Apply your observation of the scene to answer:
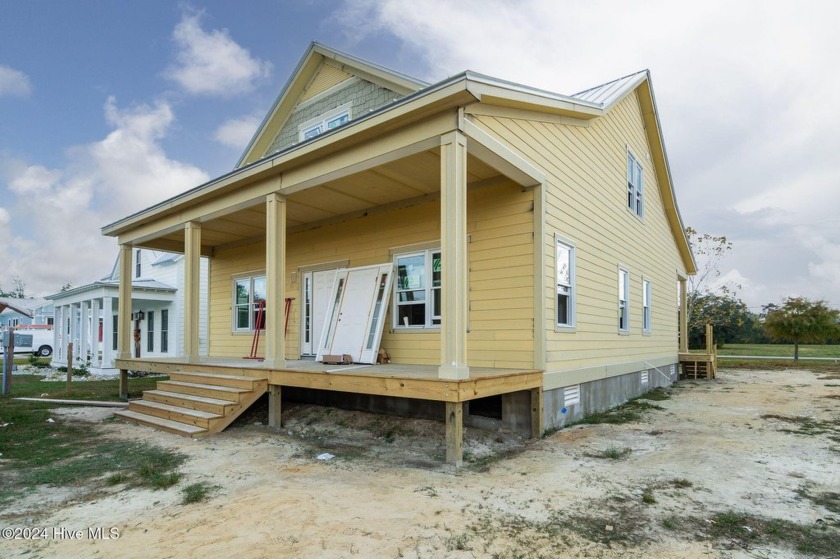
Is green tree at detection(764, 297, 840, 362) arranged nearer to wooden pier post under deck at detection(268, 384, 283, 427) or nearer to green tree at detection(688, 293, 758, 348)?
green tree at detection(688, 293, 758, 348)

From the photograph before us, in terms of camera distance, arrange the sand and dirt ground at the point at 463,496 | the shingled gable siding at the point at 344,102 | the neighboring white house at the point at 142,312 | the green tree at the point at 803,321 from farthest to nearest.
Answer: the green tree at the point at 803,321 → the neighboring white house at the point at 142,312 → the shingled gable siding at the point at 344,102 → the sand and dirt ground at the point at 463,496

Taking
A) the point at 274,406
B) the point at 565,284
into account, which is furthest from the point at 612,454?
the point at 274,406

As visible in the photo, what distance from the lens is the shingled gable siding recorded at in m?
10.2

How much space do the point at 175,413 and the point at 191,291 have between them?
8.18ft

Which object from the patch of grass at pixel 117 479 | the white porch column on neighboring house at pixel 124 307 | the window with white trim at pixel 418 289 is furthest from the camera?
the white porch column on neighboring house at pixel 124 307

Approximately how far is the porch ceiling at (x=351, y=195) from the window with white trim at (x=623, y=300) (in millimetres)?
4824

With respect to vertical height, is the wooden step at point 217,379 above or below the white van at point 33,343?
above

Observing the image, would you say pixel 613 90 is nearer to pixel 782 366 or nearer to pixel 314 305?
pixel 314 305

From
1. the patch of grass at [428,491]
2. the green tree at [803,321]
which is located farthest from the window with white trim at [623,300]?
the green tree at [803,321]

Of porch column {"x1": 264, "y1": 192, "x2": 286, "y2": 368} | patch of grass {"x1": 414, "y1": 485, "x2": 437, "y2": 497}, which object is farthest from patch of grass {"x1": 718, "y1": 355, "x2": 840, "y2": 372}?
patch of grass {"x1": 414, "y1": 485, "x2": 437, "y2": 497}

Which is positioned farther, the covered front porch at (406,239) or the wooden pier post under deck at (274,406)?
the wooden pier post under deck at (274,406)

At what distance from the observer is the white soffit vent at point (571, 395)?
7.66 meters

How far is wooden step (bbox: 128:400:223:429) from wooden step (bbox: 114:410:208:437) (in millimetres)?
58

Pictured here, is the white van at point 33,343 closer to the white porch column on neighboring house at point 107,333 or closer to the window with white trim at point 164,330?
the window with white trim at point 164,330
